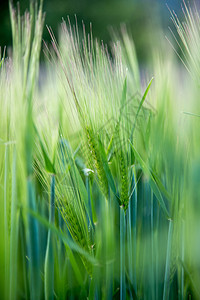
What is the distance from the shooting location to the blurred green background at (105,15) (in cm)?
247

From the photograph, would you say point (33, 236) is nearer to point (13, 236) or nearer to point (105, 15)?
point (13, 236)

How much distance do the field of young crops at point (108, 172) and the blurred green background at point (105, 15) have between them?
87.0 inches

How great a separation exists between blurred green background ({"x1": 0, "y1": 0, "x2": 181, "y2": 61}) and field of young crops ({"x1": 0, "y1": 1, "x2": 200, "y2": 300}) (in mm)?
2209

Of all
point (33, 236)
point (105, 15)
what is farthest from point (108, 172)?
point (105, 15)

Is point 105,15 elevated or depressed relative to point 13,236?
elevated

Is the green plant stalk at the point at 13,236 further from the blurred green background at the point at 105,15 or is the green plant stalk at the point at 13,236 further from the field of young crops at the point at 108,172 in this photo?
the blurred green background at the point at 105,15

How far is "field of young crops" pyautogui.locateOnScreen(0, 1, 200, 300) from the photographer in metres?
0.31

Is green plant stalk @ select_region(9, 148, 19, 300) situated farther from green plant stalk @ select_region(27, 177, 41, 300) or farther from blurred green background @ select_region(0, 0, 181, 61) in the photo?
blurred green background @ select_region(0, 0, 181, 61)

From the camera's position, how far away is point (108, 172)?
313 mm

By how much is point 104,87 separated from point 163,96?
7cm

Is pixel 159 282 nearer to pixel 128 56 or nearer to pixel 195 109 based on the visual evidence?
pixel 195 109

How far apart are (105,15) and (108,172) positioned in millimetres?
2696

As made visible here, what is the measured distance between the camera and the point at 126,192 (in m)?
0.32

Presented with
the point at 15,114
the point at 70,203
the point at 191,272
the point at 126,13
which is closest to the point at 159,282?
the point at 191,272
